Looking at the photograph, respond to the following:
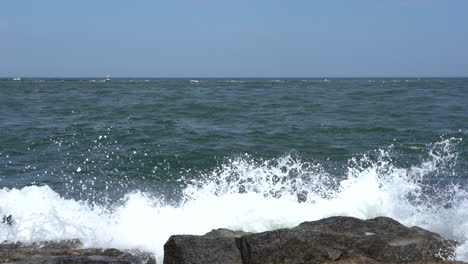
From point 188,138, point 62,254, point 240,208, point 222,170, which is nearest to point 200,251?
point 62,254

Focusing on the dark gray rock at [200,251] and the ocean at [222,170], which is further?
the ocean at [222,170]

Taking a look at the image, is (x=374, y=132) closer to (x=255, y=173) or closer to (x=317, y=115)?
(x=317, y=115)

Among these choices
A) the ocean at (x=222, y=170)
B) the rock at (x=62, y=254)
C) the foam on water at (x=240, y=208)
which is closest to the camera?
the rock at (x=62, y=254)

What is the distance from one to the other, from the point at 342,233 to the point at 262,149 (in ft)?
22.5

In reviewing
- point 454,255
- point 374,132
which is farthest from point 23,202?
point 374,132

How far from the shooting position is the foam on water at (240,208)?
691 centimetres

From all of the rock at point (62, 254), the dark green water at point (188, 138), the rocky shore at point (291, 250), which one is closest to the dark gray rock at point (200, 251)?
the rocky shore at point (291, 250)

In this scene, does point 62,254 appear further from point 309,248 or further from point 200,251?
point 309,248

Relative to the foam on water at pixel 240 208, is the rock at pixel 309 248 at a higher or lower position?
higher

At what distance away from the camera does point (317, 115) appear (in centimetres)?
1755

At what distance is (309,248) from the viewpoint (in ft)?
17.5

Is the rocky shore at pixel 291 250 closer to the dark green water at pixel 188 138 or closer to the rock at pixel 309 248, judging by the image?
the rock at pixel 309 248

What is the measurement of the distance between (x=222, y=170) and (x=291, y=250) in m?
5.62

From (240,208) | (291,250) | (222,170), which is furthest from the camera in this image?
(222,170)
